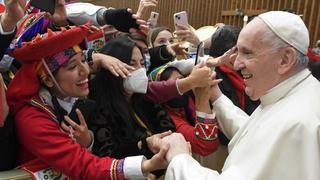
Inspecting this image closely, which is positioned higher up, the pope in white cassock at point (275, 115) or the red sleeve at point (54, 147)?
the pope in white cassock at point (275, 115)

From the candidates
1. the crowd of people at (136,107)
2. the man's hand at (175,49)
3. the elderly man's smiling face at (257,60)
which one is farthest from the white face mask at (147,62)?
the elderly man's smiling face at (257,60)

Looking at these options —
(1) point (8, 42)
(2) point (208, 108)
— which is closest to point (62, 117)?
(1) point (8, 42)

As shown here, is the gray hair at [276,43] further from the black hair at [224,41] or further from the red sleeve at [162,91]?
the black hair at [224,41]

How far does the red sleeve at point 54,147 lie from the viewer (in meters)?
1.54

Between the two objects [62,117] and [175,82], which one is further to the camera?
[175,82]

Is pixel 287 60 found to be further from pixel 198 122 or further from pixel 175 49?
pixel 175 49

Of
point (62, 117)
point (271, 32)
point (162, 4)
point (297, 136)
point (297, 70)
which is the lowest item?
point (162, 4)

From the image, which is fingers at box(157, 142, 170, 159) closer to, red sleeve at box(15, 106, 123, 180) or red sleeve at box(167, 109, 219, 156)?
red sleeve at box(15, 106, 123, 180)

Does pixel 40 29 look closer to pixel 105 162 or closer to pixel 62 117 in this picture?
pixel 62 117

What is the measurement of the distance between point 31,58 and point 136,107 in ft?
2.47

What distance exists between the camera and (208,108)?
2.07 metres

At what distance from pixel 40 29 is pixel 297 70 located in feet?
4.29

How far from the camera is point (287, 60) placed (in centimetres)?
139

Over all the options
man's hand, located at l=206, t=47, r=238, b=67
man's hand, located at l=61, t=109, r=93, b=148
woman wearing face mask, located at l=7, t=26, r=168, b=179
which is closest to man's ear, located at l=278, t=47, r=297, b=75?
woman wearing face mask, located at l=7, t=26, r=168, b=179
